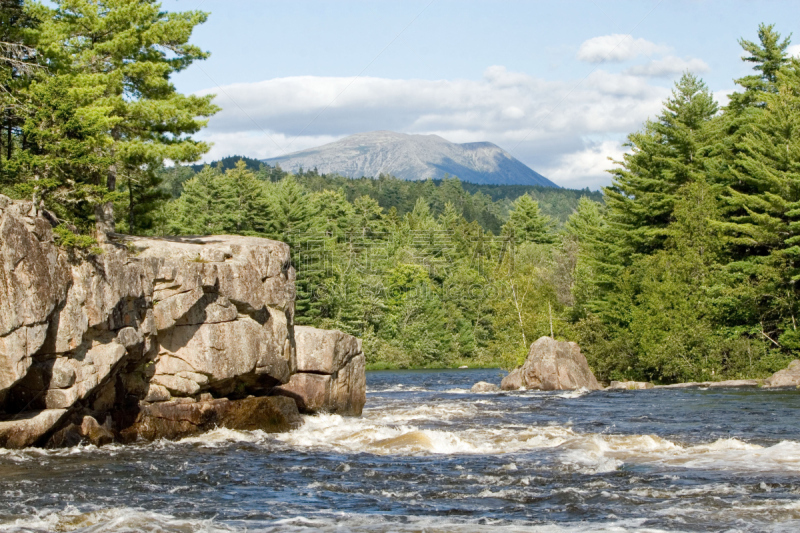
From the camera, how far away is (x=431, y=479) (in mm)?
15453

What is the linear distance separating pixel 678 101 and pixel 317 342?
33.6m

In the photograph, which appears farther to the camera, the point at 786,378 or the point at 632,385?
the point at 632,385

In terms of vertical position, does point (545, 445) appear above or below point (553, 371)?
above

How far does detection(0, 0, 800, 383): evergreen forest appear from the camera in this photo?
892 inches

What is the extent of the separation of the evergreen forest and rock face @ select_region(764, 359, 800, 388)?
252cm

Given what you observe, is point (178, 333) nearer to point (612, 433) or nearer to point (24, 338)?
point (24, 338)

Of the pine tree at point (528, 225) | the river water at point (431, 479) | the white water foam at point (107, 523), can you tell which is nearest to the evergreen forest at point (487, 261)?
the river water at point (431, 479)

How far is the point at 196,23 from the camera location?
2700 cm

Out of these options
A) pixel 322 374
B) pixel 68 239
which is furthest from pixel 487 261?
pixel 68 239

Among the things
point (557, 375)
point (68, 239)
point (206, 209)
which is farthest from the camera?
point (206, 209)

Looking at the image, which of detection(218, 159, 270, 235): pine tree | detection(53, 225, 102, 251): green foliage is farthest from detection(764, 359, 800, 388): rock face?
Answer: detection(218, 159, 270, 235): pine tree

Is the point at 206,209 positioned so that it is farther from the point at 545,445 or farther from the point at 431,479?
the point at 431,479

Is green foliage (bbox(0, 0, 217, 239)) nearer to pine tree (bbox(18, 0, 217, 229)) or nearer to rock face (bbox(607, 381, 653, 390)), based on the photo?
pine tree (bbox(18, 0, 217, 229))

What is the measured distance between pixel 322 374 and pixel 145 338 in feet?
23.0
